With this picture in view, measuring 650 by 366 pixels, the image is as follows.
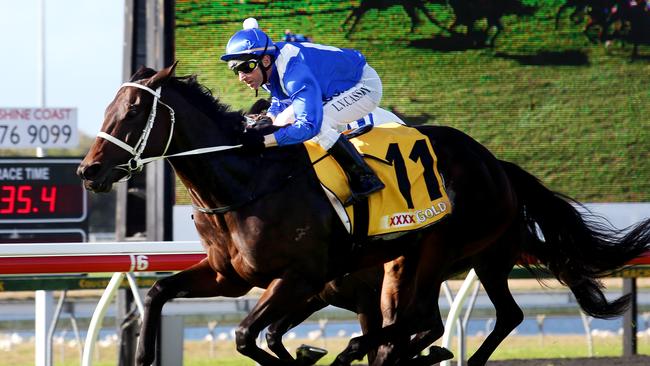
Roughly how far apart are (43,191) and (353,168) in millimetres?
2833

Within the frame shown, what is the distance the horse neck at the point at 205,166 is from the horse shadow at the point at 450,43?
245 centimetres

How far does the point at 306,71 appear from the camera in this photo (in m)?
4.02

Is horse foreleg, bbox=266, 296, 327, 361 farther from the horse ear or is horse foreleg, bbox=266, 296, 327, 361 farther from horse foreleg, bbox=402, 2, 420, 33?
horse foreleg, bbox=402, 2, 420, 33

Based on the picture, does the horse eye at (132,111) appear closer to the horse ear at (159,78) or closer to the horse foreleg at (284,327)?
the horse ear at (159,78)

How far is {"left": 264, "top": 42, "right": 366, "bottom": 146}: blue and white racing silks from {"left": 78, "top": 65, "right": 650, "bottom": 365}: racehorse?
0.18 m

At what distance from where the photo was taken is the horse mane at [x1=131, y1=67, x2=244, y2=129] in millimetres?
3982

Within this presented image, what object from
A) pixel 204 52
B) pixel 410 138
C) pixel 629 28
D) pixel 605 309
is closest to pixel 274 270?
pixel 410 138

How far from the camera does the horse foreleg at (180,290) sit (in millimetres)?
4059

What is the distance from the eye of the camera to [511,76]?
6.33 metres

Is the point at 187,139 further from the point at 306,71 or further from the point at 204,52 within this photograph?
the point at 204,52

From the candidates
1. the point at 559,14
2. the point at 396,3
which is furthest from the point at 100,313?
the point at 559,14

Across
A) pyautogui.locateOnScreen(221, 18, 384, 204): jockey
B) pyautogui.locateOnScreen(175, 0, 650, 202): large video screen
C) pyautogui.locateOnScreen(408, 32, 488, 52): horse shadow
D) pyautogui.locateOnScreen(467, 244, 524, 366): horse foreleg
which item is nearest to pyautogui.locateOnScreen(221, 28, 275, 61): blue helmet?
pyautogui.locateOnScreen(221, 18, 384, 204): jockey

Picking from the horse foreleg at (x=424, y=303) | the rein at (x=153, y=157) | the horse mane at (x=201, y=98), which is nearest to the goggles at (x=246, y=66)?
the horse mane at (x=201, y=98)

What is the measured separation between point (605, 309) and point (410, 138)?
3.93 ft
